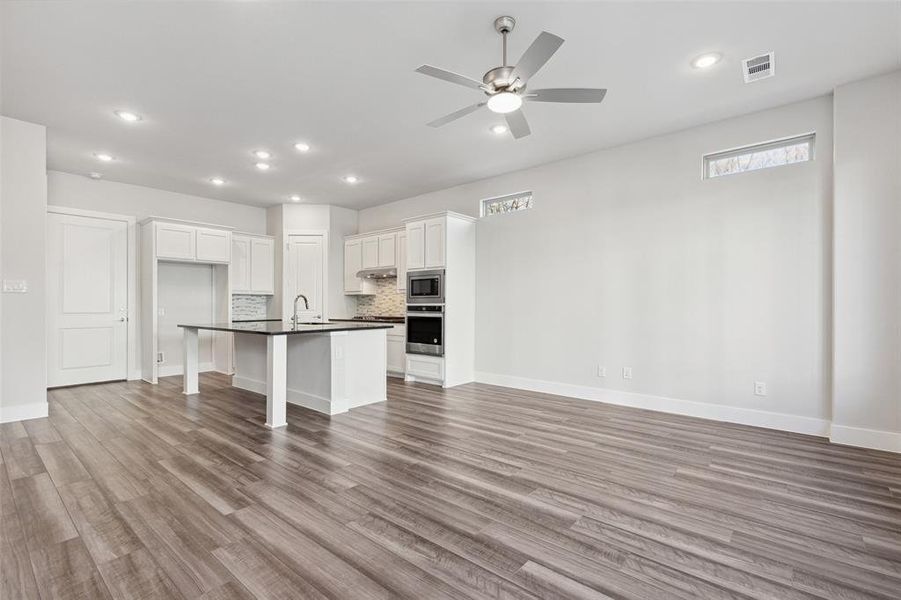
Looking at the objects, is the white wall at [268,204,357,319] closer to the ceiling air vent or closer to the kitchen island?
the kitchen island

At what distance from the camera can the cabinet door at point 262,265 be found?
7.25m

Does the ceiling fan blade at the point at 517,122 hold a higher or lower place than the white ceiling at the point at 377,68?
lower

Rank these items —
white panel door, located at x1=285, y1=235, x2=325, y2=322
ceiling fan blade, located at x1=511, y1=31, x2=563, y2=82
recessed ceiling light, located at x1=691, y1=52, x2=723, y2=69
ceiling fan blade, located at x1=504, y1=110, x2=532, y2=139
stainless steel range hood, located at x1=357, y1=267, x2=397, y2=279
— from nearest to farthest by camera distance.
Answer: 1. ceiling fan blade, located at x1=511, y1=31, x2=563, y2=82
2. ceiling fan blade, located at x1=504, y1=110, x2=532, y2=139
3. recessed ceiling light, located at x1=691, y1=52, x2=723, y2=69
4. stainless steel range hood, located at x1=357, y1=267, x2=397, y2=279
5. white panel door, located at x1=285, y1=235, x2=325, y2=322

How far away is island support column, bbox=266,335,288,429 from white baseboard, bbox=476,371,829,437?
297 centimetres

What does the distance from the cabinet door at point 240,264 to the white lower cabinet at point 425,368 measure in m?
3.33

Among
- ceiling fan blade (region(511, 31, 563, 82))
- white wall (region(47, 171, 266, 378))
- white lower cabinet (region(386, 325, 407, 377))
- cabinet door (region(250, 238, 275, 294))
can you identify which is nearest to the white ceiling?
ceiling fan blade (region(511, 31, 563, 82))

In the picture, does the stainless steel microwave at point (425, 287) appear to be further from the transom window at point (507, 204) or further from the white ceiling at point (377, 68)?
the white ceiling at point (377, 68)

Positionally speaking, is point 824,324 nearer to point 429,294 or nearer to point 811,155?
point 811,155

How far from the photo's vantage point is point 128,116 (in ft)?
12.9

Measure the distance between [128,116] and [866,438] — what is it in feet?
23.3

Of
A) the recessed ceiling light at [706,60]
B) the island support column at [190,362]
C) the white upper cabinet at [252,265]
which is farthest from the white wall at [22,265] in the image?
the recessed ceiling light at [706,60]

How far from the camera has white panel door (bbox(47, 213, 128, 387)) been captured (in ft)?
17.9

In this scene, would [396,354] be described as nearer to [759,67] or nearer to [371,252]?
[371,252]

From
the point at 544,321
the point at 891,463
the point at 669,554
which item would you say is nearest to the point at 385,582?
the point at 669,554
